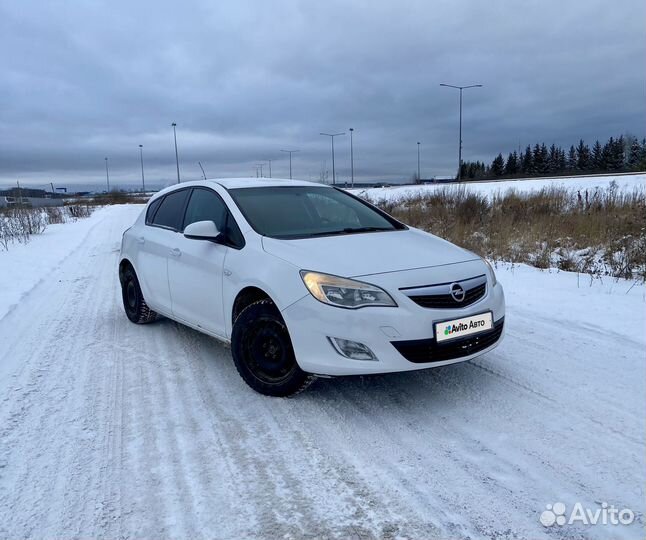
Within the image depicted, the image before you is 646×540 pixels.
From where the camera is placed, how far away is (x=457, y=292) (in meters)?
3.22

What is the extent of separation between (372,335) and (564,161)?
87.9 m

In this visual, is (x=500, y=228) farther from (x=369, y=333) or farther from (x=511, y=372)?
(x=369, y=333)

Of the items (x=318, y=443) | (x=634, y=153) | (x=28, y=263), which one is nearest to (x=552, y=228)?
(x=318, y=443)

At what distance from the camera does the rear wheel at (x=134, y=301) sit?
538cm

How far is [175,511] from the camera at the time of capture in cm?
231

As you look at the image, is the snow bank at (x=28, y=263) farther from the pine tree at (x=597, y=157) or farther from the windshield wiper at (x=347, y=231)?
the pine tree at (x=597, y=157)

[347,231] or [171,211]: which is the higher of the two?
[171,211]

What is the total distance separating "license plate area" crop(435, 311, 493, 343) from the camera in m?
3.09

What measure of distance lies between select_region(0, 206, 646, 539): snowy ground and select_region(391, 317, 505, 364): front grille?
392 mm

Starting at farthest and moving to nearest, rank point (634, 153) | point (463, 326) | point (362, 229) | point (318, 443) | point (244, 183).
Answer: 1. point (634, 153)
2. point (244, 183)
3. point (362, 229)
4. point (463, 326)
5. point (318, 443)

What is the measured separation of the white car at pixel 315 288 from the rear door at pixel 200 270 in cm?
1

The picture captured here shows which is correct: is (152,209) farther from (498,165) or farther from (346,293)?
(498,165)

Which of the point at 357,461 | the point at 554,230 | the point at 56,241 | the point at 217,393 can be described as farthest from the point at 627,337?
the point at 56,241

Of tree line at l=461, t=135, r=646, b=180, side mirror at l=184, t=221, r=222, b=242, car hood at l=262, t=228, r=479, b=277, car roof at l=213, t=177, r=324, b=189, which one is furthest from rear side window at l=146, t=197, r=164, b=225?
tree line at l=461, t=135, r=646, b=180
